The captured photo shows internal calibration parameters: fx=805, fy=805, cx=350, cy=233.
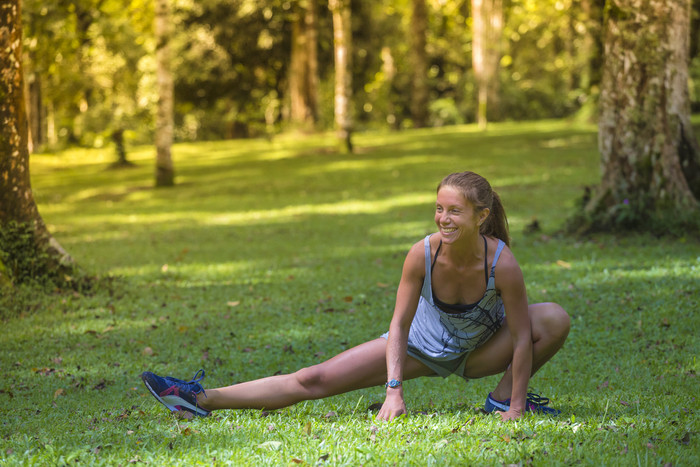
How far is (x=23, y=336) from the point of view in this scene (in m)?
7.78

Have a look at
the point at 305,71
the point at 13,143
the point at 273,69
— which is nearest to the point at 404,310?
the point at 13,143

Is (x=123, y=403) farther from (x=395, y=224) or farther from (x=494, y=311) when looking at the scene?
(x=395, y=224)

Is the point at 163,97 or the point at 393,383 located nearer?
the point at 393,383

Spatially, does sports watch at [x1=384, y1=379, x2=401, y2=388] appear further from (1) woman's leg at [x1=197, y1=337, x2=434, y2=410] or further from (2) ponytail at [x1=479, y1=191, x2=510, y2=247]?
(2) ponytail at [x1=479, y1=191, x2=510, y2=247]

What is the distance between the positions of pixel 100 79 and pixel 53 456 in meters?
26.7

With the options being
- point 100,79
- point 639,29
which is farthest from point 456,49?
point 639,29

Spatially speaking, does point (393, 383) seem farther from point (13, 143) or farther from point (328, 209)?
point (328, 209)

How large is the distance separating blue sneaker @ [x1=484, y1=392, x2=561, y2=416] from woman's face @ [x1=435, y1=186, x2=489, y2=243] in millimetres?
1062

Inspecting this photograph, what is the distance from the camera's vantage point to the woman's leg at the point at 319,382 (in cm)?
487

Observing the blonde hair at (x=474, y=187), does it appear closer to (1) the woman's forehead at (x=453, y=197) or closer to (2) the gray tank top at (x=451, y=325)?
(1) the woman's forehead at (x=453, y=197)

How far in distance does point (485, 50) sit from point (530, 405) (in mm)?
29269

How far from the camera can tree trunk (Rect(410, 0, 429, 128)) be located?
33.2 metres

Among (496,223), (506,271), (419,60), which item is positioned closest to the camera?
(506,271)

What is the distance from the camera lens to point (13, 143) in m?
9.00
